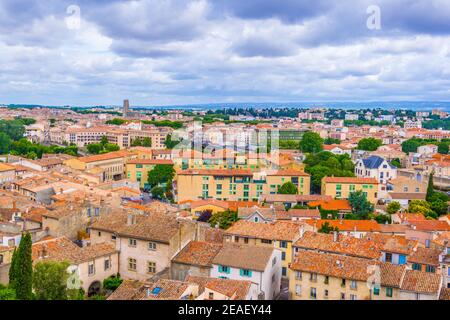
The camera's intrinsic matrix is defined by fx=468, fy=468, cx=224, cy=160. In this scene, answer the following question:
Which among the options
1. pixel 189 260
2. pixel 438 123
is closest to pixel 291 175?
pixel 189 260

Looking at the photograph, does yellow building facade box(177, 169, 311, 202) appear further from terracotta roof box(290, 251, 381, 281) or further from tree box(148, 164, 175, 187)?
terracotta roof box(290, 251, 381, 281)

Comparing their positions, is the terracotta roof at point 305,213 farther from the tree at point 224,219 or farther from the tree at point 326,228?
the tree at point 224,219

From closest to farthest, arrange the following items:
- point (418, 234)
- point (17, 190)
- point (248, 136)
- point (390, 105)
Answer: point (418, 234), point (17, 190), point (248, 136), point (390, 105)

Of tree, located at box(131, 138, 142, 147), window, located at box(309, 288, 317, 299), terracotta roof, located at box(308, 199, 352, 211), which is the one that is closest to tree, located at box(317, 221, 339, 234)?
terracotta roof, located at box(308, 199, 352, 211)

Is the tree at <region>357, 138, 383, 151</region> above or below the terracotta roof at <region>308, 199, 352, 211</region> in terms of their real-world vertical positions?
above

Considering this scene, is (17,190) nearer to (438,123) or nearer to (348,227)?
(348,227)

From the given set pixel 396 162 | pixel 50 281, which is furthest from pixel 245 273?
pixel 396 162
